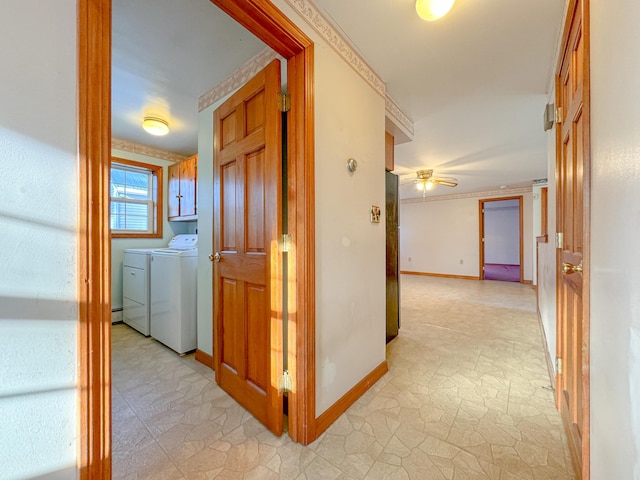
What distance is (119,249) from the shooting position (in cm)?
329

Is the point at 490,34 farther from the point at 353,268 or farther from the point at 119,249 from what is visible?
the point at 119,249

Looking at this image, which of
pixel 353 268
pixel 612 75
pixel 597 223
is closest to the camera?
pixel 612 75

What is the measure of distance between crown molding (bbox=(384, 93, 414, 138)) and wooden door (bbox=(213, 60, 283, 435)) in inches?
48.3

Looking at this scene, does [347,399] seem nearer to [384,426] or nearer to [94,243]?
[384,426]

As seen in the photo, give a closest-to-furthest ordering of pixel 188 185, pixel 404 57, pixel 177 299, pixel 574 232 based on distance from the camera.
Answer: pixel 574 232 < pixel 404 57 < pixel 177 299 < pixel 188 185

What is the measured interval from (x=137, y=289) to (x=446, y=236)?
686 cm

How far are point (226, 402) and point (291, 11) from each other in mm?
2281

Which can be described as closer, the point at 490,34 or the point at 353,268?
the point at 490,34

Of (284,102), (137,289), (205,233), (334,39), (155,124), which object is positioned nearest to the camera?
(284,102)

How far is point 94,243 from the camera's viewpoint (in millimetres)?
713

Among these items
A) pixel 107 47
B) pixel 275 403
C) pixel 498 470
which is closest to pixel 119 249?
pixel 275 403

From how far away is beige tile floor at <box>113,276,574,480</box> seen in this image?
1209 mm

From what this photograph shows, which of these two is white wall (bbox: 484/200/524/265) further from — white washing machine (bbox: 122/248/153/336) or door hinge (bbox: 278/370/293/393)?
white washing machine (bbox: 122/248/153/336)

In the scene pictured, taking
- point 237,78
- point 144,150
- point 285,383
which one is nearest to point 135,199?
point 144,150
